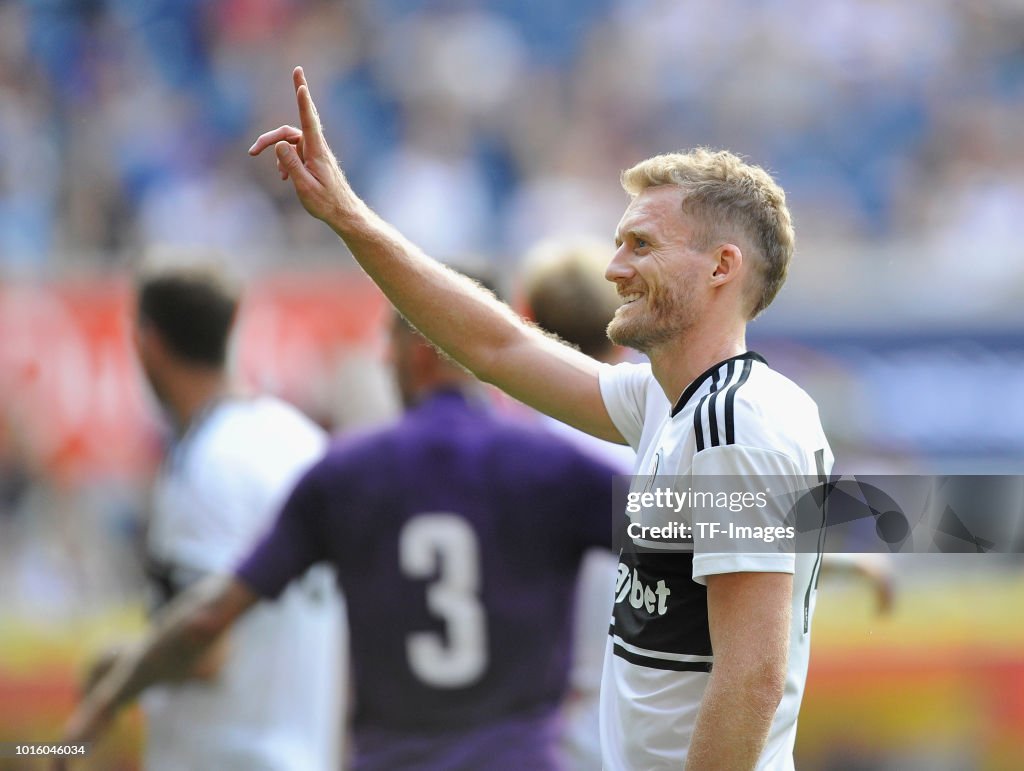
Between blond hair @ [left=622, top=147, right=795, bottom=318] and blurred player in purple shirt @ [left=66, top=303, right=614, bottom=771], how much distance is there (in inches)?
46.6

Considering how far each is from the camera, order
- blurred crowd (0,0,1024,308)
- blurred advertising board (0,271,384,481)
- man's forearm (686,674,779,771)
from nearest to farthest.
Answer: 1. man's forearm (686,674,779,771)
2. blurred advertising board (0,271,384,481)
3. blurred crowd (0,0,1024,308)

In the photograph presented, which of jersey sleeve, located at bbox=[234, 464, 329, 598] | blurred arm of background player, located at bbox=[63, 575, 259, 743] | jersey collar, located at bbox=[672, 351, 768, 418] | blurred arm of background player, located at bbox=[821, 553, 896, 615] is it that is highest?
jersey collar, located at bbox=[672, 351, 768, 418]

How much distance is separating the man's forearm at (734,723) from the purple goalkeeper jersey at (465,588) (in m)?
1.46

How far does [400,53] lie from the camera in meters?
12.3

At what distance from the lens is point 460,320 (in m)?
3.26

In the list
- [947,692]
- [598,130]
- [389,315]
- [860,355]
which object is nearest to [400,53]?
[598,130]

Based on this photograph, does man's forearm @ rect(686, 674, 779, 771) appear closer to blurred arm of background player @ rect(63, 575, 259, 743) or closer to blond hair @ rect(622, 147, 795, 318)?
blond hair @ rect(622, 147, 795, 318)

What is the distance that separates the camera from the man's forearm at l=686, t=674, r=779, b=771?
243 cm

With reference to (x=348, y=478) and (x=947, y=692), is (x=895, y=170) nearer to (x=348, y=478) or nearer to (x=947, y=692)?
(x=947, y=692)

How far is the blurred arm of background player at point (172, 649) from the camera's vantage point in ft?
13.6

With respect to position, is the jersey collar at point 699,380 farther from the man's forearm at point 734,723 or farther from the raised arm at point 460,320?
the man's forearm at point 734,723

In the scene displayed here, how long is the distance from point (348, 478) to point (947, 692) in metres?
4.32

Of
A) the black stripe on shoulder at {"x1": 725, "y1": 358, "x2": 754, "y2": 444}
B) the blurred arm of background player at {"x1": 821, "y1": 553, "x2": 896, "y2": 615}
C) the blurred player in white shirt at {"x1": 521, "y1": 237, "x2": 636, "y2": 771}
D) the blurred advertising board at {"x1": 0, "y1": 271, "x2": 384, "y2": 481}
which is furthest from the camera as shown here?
the blurred advertising board at {"x1": 0, "y1": 271, "x2": 384, "y2": 481}

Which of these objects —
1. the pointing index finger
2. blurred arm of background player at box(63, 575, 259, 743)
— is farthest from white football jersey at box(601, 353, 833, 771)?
blurred arm of background player at box(63, 575, 259, 743)
